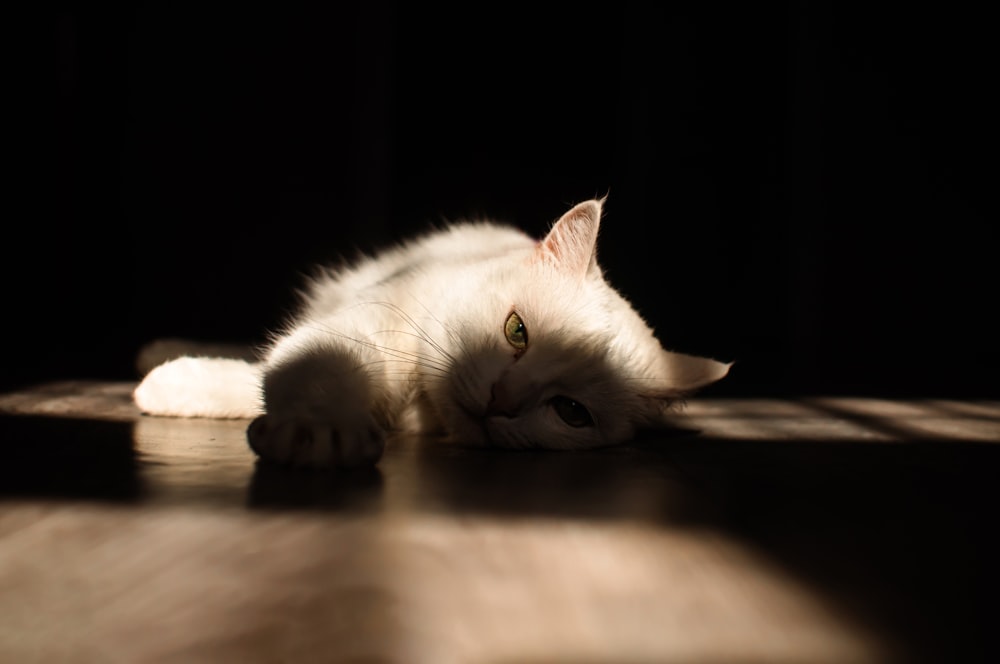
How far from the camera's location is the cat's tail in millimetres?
1620

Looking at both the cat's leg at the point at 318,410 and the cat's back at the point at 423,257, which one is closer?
the cat's leg at the point at 318,410

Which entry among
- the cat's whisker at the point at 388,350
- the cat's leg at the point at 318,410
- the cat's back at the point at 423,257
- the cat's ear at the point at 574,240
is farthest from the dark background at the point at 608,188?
the cat's leg at the point at 318,410

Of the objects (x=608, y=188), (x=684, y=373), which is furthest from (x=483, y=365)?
(x=608, y=188)

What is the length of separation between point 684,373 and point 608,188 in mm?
3022

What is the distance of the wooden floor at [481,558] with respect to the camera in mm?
614

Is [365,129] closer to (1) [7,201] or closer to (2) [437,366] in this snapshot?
(1) [7,201]

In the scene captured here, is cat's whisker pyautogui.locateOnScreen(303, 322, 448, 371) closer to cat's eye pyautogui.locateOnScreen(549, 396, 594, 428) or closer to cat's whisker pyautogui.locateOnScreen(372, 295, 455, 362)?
cat's whisker pyautogui.locateOnScreen(372, 295, 455, 362)

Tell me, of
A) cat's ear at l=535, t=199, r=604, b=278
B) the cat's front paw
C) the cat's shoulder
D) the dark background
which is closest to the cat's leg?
the cat's front paw

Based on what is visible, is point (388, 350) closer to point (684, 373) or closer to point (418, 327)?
point (418, 327)

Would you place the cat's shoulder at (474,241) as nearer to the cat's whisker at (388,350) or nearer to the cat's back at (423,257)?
the cat's back at (423,257)

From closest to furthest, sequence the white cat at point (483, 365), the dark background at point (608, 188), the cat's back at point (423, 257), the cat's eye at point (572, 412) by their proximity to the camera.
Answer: the white cat at point (483, 365) < the cat's eye at point (572, 412) < the cat's back at point (423, 257) < the dark background at point (608, 188)

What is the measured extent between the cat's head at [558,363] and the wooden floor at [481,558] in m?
0.12

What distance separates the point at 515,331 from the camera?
1493 mm

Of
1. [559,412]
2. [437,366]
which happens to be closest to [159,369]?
A: [437,366]
